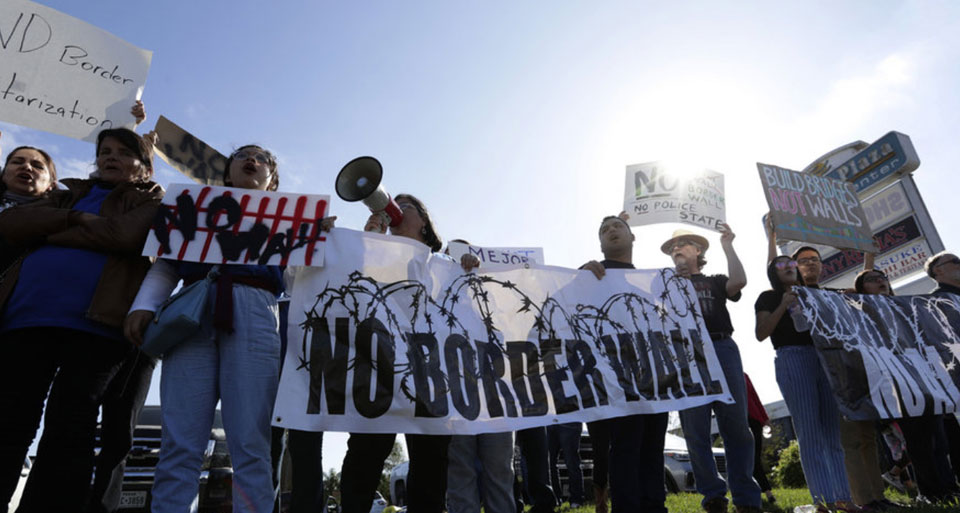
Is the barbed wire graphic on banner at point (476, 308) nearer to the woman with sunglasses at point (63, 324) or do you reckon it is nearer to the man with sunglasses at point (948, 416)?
the woman with sunglasses at point (63, 324)

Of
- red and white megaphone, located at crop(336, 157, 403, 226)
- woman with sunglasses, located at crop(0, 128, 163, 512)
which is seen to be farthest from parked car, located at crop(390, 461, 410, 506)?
woman with sunglasses, located at crop(0, 128, 163, 512)

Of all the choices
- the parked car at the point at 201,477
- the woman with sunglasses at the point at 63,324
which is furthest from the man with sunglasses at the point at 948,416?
the woman with sunglasses at the point at 63,324

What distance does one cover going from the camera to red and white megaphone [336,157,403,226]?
10.9ft

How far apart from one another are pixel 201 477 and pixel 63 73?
331 cm

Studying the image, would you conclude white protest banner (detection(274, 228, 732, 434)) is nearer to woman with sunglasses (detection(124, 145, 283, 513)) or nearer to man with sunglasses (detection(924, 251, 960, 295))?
woman with sunglasses (detection(124, 145, 283, 513))

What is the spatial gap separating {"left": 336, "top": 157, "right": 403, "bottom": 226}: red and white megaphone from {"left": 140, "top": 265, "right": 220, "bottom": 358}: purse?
107 cm

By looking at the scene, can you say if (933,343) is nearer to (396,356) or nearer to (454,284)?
(454,284)

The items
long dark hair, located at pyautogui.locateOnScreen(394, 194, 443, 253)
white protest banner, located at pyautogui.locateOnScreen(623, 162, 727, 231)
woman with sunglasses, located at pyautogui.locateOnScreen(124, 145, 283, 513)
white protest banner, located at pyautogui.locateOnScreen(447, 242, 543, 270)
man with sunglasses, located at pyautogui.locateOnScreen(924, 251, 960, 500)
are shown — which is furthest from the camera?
white protest banner, located at pyautogui.locateOnScreen(623, 162, 727, 231)

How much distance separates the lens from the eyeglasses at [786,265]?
495 centimetres

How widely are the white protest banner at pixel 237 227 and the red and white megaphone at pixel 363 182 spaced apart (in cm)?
13

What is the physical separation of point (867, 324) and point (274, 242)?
5078mm

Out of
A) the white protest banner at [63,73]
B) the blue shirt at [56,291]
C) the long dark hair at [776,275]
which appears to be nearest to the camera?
the blue shirt at [56,291]

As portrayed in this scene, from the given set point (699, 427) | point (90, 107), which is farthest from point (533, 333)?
point (90, 107)

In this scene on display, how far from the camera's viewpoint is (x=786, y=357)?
463 cm
